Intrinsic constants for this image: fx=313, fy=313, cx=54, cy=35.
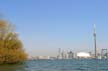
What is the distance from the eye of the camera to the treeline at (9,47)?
97.2 m

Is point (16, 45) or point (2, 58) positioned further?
point (16, 45)

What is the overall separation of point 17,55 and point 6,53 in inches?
162

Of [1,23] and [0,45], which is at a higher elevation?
[1,23]

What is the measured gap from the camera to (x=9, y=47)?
331ft

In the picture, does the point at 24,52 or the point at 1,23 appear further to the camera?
the point at 24,52

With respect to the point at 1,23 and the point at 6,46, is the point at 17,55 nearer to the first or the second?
the point at 6,46

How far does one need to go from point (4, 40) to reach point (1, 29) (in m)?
3.94

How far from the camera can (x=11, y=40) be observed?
10200 cm

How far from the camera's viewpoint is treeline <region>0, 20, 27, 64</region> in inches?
3829

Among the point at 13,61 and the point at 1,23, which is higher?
the point at 1,23

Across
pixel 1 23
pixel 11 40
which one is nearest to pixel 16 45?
pixel 11 40

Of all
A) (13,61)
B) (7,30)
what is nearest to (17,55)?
(13,61)

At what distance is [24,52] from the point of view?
105 metres

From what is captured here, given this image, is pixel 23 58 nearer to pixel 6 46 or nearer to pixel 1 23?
pixel 6 46
